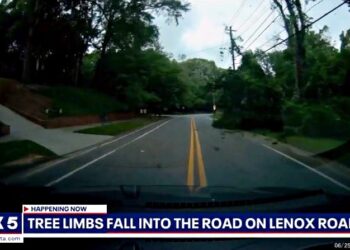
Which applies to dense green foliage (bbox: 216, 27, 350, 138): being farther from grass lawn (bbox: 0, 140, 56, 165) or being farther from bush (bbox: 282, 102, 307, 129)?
grass lawn (bbox: 0, 140, 56, 165)

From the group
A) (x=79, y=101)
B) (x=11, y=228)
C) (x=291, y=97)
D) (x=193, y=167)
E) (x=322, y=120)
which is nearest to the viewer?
(x=11, y=228)

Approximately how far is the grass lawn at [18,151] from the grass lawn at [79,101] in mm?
15899

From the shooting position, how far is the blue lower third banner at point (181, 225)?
11.1ft

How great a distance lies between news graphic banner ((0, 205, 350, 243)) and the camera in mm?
3354

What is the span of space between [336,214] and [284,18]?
30266 millimetres

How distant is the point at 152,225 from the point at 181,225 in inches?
8.6

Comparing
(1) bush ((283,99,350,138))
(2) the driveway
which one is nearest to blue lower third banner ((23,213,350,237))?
(2) the driveway

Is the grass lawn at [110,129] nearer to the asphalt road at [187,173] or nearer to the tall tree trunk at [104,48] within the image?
the tall tree trunk at [104,48]

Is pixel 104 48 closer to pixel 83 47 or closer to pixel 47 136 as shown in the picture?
pixel 83 47

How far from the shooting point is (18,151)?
14273 millimetres

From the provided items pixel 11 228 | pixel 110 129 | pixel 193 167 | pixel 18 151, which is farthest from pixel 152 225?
pixel 110 129

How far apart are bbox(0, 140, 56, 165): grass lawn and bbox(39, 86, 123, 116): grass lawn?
15.9 meters

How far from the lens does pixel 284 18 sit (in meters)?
32.2

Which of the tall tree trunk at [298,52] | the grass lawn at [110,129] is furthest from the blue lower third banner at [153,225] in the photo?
the tall tree trunk at [298,52]
